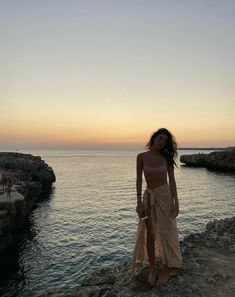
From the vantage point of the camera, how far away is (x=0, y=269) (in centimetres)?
2302

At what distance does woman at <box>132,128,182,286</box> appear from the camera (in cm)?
897

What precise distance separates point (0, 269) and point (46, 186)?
4319 cm

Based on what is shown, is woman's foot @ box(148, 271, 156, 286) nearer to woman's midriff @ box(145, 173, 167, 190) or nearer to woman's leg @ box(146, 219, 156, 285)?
woman's leg @ box(146, 219, 156, 285)

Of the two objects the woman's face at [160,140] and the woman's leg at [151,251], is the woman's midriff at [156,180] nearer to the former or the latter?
the woman's face at [160,140]

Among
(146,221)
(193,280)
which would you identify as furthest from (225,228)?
(146,221)

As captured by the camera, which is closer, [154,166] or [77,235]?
[154,166]

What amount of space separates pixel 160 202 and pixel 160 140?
5.34 feet

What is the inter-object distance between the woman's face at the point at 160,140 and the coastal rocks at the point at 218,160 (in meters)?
95.8

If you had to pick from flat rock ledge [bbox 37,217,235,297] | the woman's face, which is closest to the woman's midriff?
the woman's face

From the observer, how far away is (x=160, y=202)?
9.05m

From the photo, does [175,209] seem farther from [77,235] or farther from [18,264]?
[77,235]

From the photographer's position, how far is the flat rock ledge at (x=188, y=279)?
8773mm

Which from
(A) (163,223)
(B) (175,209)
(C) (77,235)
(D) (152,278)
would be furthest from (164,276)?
(C) (77,235)

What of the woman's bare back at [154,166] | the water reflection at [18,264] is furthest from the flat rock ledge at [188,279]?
the water reflection at [18,264]
